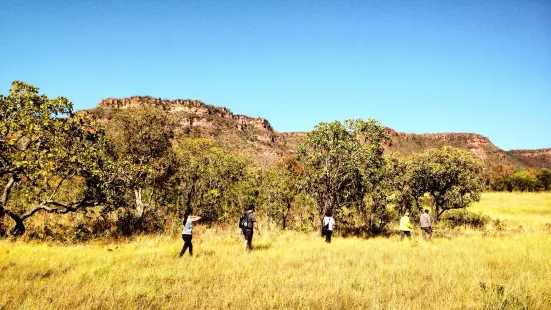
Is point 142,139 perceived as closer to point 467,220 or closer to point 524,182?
point 467,220

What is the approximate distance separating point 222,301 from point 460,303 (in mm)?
4621

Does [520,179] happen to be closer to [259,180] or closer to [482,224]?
[482,224]

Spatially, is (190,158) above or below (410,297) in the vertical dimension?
above

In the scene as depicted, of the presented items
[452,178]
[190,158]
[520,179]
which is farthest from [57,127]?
[520,179]

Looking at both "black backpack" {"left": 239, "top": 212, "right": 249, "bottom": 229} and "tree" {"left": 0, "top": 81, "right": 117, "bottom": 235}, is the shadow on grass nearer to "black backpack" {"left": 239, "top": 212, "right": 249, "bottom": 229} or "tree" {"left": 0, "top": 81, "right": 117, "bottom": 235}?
"black backpack" {"left": 239, "top": 212, "right": 249, "bottom": 229}

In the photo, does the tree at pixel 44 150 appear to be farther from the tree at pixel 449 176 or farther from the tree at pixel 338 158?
the tree at pixel 449 176

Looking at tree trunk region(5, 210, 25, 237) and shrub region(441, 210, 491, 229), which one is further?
shrub region(441, 210, 491, 229)

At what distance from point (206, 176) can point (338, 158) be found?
9766mm

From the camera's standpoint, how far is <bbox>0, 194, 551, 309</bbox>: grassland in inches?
238

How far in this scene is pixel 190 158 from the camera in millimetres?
21250

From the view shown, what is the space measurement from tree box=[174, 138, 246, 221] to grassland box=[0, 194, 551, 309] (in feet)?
32.5

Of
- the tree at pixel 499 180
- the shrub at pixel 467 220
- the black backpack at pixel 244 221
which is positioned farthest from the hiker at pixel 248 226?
the tree at pixel 499 180

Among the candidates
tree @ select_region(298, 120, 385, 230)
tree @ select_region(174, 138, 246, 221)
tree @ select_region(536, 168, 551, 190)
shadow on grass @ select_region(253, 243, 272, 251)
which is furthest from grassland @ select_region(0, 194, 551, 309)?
tree @ select_region(536, 168, 551, 190)

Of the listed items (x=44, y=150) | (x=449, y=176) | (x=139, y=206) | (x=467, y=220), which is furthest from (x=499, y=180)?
(x=44, y=150)
